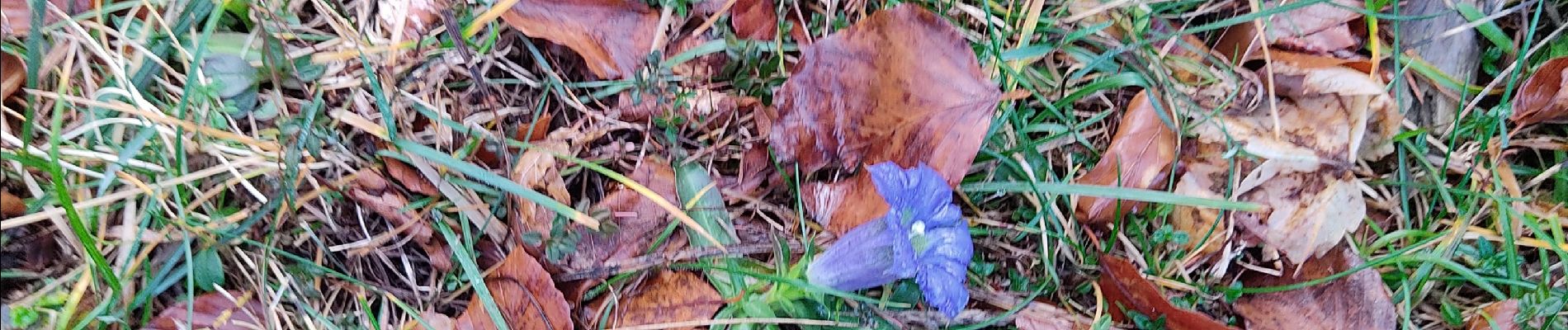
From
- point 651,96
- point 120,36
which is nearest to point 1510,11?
point 651,96

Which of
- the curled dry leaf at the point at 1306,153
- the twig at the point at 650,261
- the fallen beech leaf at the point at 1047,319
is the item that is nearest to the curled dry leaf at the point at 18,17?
the twig at the point at 650,261

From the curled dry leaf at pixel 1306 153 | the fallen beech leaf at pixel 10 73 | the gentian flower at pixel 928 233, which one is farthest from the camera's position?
the curled dry leaf at pixel 1306 153

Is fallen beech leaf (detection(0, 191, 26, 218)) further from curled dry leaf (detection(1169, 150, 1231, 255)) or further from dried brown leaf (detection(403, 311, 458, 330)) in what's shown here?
curled dry leaf (detection(1169, 150, 1231, 255))

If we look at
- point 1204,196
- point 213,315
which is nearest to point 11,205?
point 213,315

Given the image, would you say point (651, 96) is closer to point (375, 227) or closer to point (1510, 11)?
point (375, 227)

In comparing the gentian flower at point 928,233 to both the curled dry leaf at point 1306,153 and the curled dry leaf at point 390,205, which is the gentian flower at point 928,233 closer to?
the curled dry leaf at point 1306,153

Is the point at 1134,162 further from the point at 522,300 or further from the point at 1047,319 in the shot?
the point at 522,300

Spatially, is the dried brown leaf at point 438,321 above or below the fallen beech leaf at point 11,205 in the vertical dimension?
below

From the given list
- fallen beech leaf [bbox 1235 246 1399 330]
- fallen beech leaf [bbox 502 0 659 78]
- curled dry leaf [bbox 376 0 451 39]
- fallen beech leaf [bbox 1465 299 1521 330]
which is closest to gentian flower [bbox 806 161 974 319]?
fallen beech leaf [bbox 502 0 659 78]
